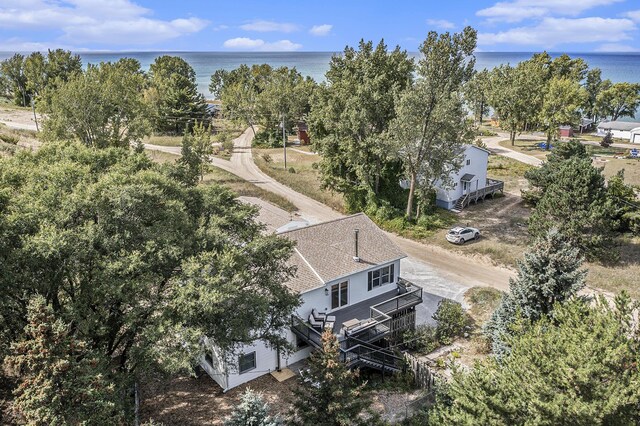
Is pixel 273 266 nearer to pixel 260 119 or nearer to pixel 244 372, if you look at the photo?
pixel 244 372

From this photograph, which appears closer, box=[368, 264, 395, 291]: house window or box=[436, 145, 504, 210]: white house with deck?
box=[368, 264, 395, 291]: house window

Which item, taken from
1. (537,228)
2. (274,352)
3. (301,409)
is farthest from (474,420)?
(537,228)

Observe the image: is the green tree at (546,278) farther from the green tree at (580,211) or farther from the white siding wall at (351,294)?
the green tree at (580,211)

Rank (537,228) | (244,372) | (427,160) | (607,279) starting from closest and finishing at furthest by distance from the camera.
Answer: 1. (244,372)
2. (607,279)
3. (537,228)
4. (427,160)

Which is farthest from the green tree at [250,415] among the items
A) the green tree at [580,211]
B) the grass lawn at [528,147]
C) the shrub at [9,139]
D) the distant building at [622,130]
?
the distant building at [622,130]

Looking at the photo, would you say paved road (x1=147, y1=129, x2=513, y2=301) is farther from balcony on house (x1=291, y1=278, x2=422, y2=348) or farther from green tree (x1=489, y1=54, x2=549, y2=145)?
green tree (x1=489, y1=54, x2=549, y2=145)

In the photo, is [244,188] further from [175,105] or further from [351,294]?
[175,105]

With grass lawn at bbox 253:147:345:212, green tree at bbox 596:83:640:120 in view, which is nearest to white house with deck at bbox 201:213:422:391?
grass lawn at bbox 253:147:345:212
